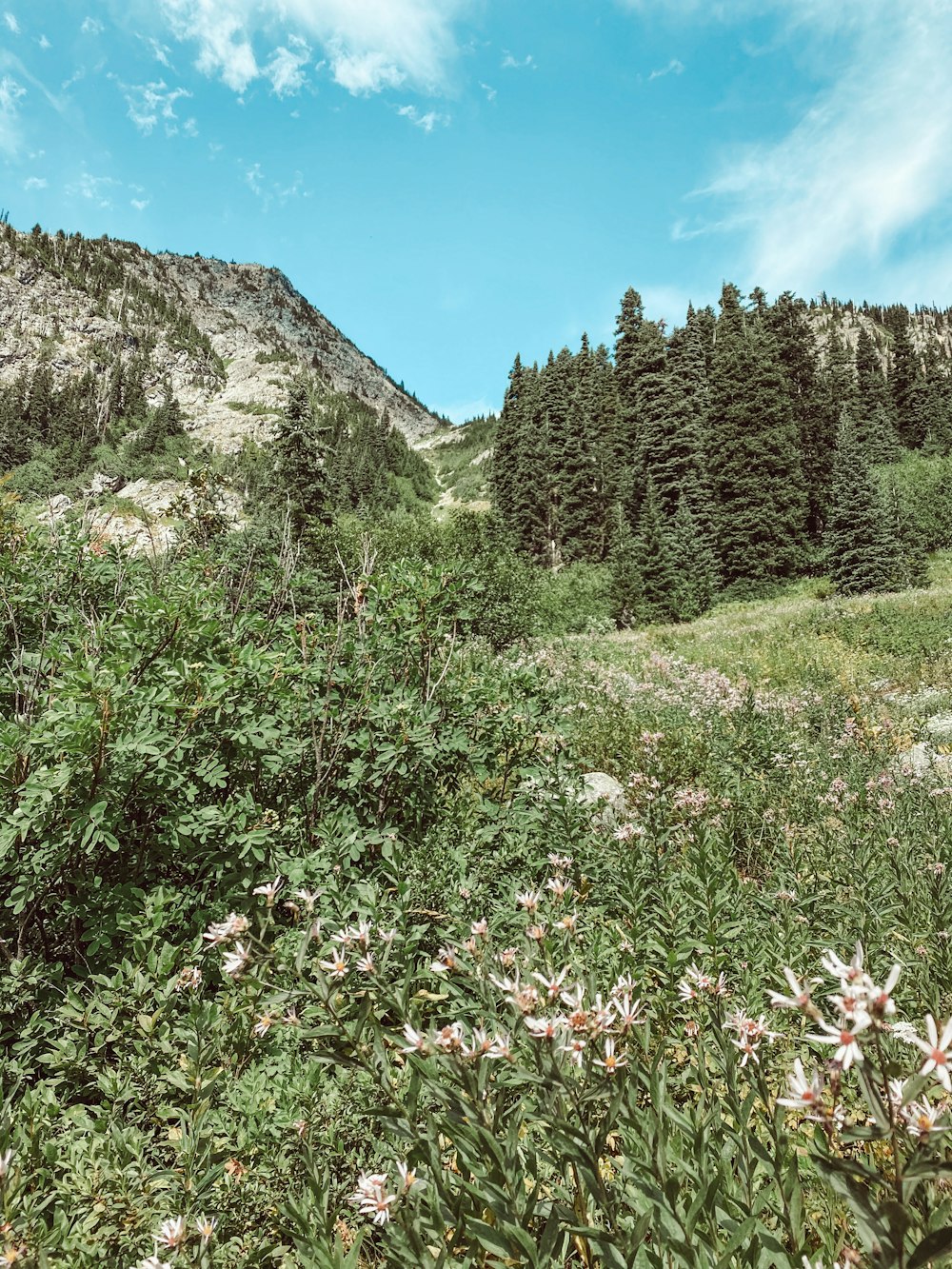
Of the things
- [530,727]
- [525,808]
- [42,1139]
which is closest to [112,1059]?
[42,1139]

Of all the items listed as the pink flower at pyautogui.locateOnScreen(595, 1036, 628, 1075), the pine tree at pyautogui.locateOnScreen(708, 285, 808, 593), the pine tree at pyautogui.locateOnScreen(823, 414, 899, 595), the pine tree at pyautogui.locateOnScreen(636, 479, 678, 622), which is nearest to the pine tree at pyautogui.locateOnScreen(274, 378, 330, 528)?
the pine tree at pyautogui.locateOnScreen(636, 479, 678, 622)

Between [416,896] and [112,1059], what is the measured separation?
151 centimetres

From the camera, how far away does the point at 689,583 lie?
26.5 m

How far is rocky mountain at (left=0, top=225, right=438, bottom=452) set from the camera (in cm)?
9712

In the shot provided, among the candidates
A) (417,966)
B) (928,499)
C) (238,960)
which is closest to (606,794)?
(417,966)

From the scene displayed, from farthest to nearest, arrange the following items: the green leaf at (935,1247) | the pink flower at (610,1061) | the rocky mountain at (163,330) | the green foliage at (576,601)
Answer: the rocky mountain at (163,330)
the green foliage at (576,601)
the pink flower at (610,1061)
the green leaf at (935,1247)

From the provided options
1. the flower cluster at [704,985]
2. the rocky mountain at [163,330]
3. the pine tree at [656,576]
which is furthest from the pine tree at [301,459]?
the rocky mountain at [163,330]

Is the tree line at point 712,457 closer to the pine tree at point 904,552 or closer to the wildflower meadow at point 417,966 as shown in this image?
the pine tree at point 904,552

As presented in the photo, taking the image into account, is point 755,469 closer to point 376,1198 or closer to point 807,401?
point 807,401

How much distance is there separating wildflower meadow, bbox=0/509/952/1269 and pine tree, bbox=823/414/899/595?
926 inches

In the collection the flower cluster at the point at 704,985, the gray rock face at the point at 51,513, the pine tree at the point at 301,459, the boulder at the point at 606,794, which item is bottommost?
the boulder at the point at 606,794

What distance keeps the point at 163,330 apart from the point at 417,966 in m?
138

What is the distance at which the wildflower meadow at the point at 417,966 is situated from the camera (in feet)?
4.16

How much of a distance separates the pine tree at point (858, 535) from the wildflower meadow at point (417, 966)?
2352 cm
